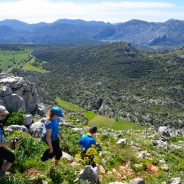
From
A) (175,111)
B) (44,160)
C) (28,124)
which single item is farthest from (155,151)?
(175,111)

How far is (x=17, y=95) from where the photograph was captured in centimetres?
2791

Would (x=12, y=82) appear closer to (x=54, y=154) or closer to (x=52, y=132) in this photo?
(x=54, y=154)

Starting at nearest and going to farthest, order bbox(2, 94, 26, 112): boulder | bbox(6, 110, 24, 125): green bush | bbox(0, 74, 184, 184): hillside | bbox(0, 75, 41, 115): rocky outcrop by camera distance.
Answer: bbox(0, 74, 184, 184): hillside, bbox(6, 110, 24, 125): green bush, bbox(2, 94, 26, 112): boulder, bbox(0, 75, 41, 115): rocky outcrop

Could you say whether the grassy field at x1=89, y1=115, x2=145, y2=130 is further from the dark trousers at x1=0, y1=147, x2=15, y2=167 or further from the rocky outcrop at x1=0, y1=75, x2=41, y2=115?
the dark trousers at x1=0, y1=147, x2=15, y2=167

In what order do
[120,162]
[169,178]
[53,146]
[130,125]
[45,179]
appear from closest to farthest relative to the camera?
[45,179], [53,146], [169,178], [120,162], [130,125]

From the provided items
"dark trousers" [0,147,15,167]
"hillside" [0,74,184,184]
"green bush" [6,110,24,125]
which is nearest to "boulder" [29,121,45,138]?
"hillside" [0,74,184,184]


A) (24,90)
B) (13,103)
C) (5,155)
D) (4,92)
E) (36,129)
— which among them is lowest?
(36,129)

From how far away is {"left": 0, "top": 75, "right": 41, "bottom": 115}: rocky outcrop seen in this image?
88.8ft

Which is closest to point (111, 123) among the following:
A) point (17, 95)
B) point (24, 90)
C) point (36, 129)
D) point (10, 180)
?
point (24, 90)

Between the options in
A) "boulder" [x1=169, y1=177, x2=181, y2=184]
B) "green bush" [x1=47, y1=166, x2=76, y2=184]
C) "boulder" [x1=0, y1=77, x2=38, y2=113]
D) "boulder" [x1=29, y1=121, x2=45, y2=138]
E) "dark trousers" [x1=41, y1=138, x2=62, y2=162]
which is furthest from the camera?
"boulder" [x1=0, y1=77, x2=38, y2=113]

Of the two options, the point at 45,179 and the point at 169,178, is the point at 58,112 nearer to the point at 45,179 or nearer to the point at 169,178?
the point at 45,179

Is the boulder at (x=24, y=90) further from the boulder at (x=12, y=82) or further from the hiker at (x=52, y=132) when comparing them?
the hiker at (x=52, y=132)

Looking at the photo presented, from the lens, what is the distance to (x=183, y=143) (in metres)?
28.7

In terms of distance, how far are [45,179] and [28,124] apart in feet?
36.4
